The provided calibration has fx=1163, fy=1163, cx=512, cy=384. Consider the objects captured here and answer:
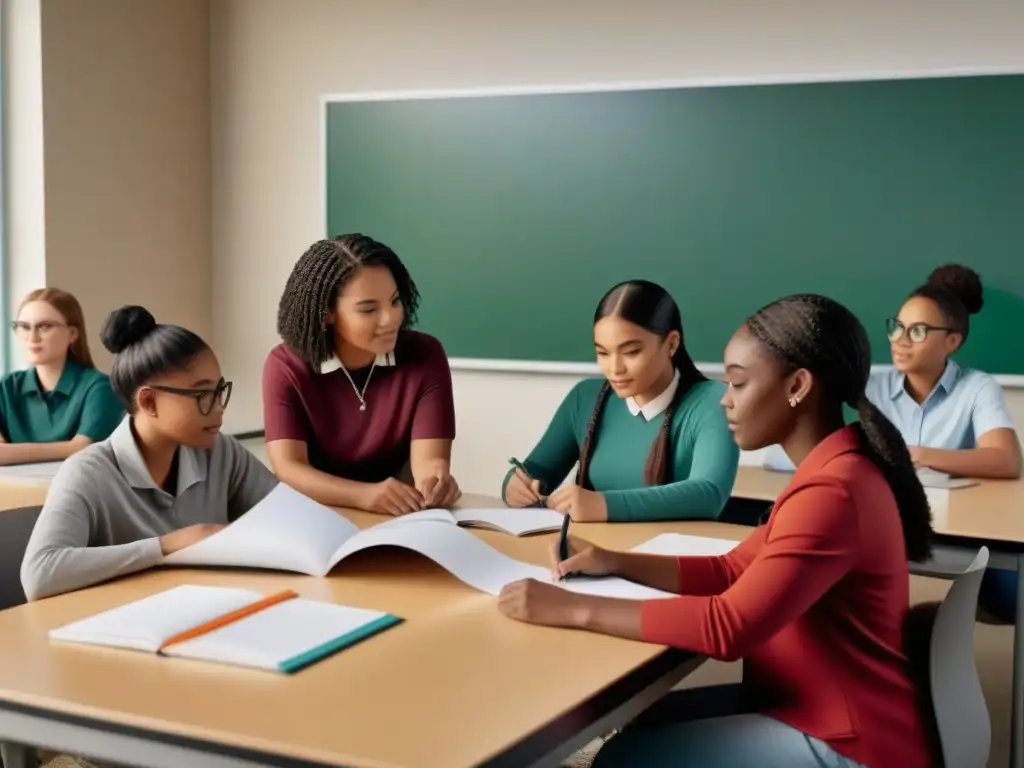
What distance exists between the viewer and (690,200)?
176 inches

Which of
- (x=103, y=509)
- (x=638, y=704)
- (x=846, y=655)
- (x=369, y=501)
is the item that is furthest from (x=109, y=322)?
(x=846, y=655)

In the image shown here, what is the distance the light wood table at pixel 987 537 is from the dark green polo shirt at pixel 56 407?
1960 mm

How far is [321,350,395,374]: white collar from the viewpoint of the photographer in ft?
9.16

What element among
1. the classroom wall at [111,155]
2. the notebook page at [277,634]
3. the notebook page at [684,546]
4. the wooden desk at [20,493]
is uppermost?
the classroom wall at [111,155]

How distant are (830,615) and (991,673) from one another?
231 centimetres

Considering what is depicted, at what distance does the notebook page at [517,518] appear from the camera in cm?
228

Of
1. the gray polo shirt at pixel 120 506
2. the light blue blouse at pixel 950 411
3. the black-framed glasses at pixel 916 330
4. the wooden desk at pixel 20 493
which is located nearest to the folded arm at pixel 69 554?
the gray polo shirt at pixel 120 506

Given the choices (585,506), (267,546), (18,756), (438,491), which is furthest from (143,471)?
(585,506)

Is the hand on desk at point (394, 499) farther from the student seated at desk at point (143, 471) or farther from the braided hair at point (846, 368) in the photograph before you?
the braided hair at point (846, 368)

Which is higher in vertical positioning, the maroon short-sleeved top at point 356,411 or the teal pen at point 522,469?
the maroon short-sleeved top at point 356,411

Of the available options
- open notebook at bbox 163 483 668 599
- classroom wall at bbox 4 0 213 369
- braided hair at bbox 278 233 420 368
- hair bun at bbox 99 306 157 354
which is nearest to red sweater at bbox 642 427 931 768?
open notebook at bbox 163 483 668 599

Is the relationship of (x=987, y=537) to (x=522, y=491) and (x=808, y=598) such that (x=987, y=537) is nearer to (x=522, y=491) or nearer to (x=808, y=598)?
(x=522, y=491)

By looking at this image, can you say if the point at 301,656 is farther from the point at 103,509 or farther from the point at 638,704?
the point at 103,509

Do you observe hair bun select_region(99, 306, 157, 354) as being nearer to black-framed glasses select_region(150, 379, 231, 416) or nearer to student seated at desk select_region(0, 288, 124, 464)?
black-framed glasses select_region(150, 379, 231, 416)
